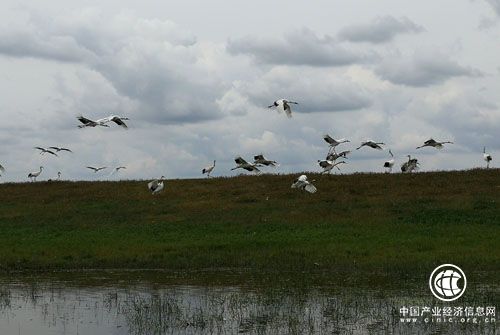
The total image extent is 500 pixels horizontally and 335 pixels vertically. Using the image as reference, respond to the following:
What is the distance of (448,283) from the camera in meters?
23.2

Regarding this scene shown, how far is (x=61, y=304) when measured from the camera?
2209cm

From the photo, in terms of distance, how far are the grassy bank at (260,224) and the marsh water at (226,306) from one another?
3.45 metres

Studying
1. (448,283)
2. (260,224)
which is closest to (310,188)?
(260,224)

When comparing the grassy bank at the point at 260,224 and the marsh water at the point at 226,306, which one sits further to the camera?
the grassy bank at the point at 260,224

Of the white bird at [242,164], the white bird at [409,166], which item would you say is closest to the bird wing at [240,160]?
the white bird at [242,164]

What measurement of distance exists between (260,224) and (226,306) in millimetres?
15741

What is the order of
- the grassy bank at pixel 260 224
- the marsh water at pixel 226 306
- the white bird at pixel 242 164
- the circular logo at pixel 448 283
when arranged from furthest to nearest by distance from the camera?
the white bird at pixel 242 164, the grassy bank at pixel 260 224, the circular logo at pixel 448 283, the marsh water at pixel 226 306

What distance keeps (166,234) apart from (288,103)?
9055mm

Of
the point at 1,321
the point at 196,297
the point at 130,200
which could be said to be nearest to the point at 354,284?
the point at 196,297

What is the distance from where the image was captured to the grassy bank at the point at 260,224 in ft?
97.7

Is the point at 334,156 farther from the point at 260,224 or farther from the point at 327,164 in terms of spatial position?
the point at 260,224

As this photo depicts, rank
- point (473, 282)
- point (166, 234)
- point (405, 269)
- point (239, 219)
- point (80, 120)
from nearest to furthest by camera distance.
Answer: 1. point (473, 282)
2. point (405, 269)
3. point (80, 120)
4. point (166, 234)
5. point (239, 219)

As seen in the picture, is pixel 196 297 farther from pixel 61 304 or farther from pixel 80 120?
pixel 80 120

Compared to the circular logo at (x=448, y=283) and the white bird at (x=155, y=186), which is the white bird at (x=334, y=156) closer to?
the white bird at (x=155, y=186)
